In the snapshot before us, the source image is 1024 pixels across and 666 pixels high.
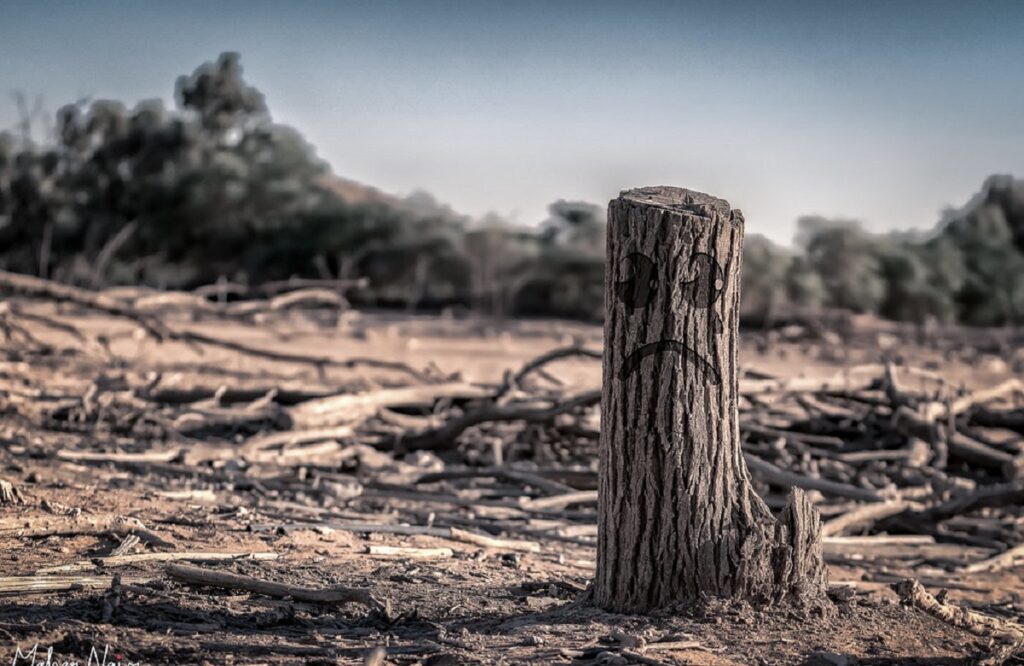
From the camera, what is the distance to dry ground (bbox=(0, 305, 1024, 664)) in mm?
4012

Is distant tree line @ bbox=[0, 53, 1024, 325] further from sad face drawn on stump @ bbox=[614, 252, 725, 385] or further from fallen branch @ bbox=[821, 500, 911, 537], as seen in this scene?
sad face drawn on stump @ bbox=[614, 252, 725, 385]

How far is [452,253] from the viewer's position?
87.5ft

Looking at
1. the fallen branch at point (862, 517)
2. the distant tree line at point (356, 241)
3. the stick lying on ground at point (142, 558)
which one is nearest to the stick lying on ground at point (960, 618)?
the fallen branch at point (862, 517)

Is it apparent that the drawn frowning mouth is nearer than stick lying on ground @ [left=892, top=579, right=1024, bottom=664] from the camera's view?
Yes

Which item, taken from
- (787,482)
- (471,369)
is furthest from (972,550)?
(471,369)

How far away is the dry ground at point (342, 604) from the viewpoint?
4.01 m

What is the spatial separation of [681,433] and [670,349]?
320 millimetres

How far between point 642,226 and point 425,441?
5395 mm

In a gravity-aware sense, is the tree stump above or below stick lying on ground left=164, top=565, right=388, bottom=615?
above

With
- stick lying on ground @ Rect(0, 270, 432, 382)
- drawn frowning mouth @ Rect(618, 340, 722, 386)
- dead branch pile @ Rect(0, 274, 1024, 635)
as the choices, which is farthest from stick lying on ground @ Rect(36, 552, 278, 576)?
stick lying on ground @ Rect(0, 270, 432, 382)
